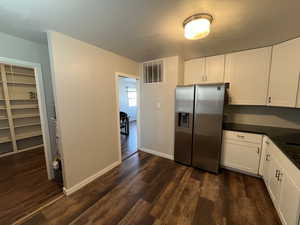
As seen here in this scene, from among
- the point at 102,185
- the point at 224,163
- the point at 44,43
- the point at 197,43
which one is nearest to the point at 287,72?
the point at 197,43

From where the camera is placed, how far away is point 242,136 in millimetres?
2129

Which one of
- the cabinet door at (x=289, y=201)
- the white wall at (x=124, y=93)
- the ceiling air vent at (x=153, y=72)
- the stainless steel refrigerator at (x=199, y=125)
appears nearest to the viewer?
the cabinet door at (x=289, y=201)

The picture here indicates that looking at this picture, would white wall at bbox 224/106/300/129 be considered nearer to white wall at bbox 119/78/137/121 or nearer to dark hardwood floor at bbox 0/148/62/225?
dark hardwood floor at bbox 0/148/62/225

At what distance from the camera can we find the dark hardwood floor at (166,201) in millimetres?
1431

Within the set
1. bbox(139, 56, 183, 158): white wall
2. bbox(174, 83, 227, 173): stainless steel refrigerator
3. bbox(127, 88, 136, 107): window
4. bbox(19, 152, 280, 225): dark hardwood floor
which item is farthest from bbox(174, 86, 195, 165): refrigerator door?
bbox(127, 88, 136, 107): window

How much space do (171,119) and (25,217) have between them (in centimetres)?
261

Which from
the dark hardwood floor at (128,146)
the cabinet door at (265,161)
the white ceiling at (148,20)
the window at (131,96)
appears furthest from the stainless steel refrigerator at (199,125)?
the window at (131,96)

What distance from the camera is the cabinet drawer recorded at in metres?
2.02

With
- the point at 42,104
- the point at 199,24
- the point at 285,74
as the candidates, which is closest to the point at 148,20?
the point at 199,24

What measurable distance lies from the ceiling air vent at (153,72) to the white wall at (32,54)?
1.87m

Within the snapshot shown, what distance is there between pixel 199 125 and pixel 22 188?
3134 millimetres

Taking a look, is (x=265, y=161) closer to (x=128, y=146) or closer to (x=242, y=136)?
(x=242, y=136)

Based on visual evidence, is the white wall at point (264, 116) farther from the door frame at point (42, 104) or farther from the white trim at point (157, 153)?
the door frame at point (42, 104)

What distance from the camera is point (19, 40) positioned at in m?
1.74
